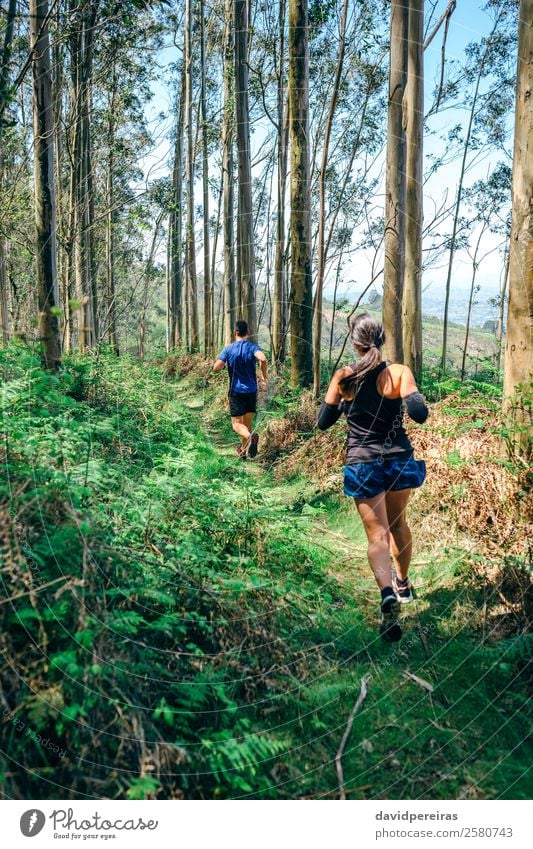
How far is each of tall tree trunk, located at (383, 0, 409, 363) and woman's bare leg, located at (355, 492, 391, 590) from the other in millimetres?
4621

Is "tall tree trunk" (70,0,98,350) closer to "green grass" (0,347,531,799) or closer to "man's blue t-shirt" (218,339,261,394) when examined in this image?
"man's blue t-shirt" (218,339,261,394)

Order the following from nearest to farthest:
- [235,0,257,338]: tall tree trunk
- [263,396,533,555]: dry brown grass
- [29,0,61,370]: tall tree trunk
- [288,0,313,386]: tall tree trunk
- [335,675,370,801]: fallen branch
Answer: [335,675,370,801]: fallen branch < [263,396,533,555]: dry brown grass < [29,0,61,370]: tall tree trunk < [288,0,313,386]: tall tree trunk < [235,0,257,338]: tall tree trunk

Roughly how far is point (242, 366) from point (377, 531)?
4.69m

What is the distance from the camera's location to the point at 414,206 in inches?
416

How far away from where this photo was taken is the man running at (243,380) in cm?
799

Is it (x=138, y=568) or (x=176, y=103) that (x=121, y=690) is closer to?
(x=138, y=568)

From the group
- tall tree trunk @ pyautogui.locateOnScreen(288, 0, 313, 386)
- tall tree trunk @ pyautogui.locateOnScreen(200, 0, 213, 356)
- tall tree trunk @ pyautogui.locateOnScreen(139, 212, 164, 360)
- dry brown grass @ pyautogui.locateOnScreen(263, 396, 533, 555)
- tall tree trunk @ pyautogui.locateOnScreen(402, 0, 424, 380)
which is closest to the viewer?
Answer: dry brown grass @ pyautogui.locateOnScreen(263, 396, 533, 555)

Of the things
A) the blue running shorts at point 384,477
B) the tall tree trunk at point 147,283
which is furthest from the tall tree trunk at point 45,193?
the tall tree trunk at point 147,283

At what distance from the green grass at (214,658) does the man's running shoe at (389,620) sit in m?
0.12

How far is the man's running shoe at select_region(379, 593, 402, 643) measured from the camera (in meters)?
3.37

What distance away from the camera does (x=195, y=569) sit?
11.0ft

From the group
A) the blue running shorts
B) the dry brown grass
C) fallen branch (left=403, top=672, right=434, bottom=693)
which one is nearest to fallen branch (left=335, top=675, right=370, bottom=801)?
fallen branch (left=403, top=672, right=434, bottom=693)

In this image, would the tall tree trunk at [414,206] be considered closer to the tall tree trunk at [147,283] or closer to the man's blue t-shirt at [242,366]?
the man's blue t-shirt at [242,366]

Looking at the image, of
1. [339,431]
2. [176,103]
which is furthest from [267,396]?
[176,103]
